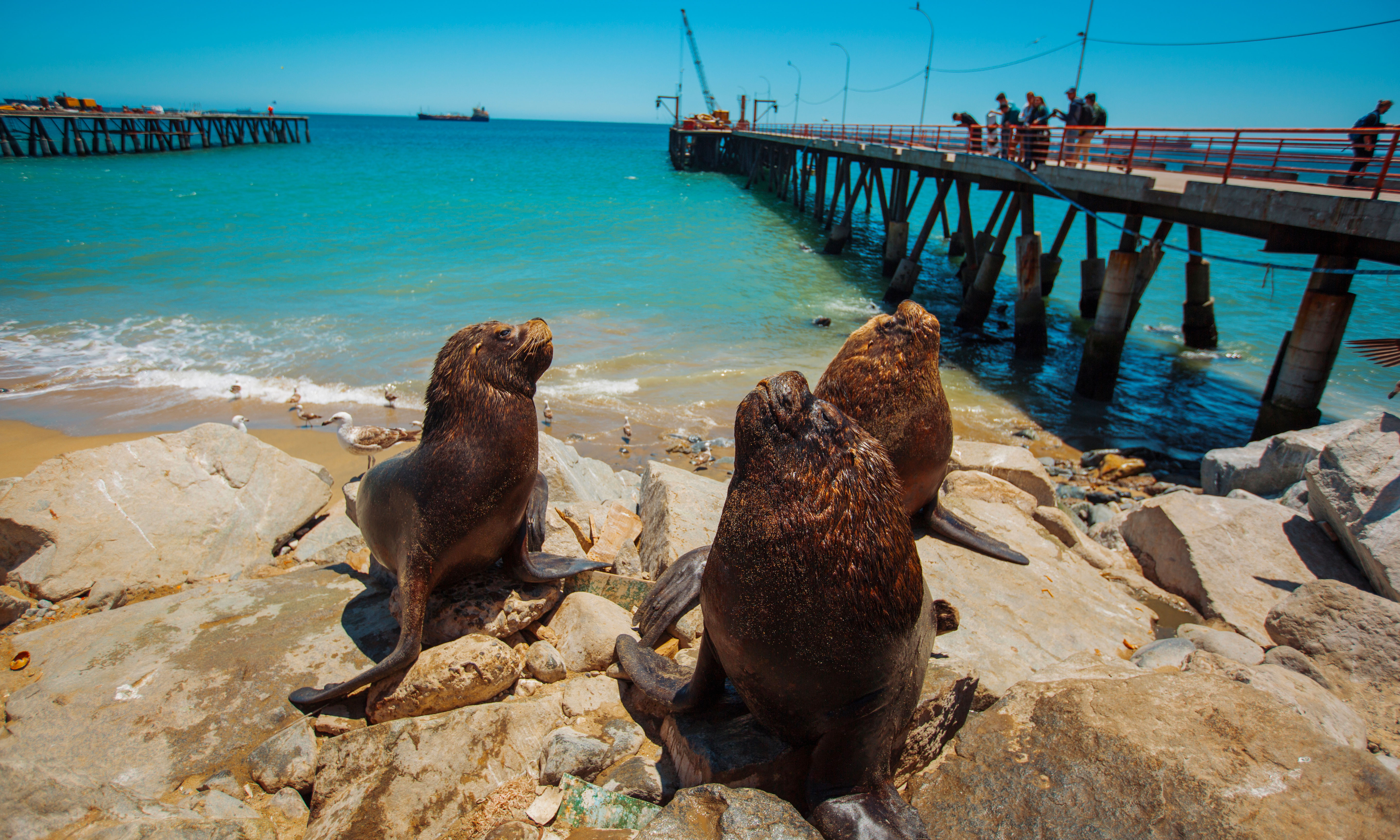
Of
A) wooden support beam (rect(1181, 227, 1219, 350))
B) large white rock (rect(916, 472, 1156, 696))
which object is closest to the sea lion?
large white rock (rect(916, 472, 1156, 696))

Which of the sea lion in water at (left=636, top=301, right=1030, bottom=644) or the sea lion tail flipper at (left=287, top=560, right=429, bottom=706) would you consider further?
the sea lion in water at (left=636, top=301, right=1030, bottom=644)

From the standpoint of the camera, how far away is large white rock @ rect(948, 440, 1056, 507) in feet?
19.8

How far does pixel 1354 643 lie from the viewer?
3.74 metres

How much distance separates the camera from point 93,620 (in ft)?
12.2

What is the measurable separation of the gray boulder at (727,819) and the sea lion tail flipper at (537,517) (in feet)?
6.97

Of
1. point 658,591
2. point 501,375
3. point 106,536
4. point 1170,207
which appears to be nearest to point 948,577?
point 658,591

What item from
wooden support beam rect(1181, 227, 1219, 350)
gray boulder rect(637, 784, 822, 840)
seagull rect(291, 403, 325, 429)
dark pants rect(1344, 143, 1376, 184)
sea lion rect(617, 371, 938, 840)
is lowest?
seagull rect(291, 403, 325, 429)

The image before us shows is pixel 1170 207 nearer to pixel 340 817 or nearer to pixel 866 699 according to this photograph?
pixel 866 699

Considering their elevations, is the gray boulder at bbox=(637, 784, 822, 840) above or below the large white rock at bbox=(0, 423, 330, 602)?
above

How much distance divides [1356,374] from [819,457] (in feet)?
55.9

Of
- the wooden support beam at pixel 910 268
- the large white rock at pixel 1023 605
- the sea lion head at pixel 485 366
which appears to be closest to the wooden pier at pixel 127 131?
the wooden support beam at pixel 910 268

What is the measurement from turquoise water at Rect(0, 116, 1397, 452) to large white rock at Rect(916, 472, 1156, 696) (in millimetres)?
5303

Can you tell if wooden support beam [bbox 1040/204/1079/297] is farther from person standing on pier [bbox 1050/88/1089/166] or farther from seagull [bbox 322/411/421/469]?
seagull [bbox 322/411/421/469]

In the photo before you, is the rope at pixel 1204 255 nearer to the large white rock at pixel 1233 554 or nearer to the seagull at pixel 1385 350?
the seagull at pixel 1385 350
